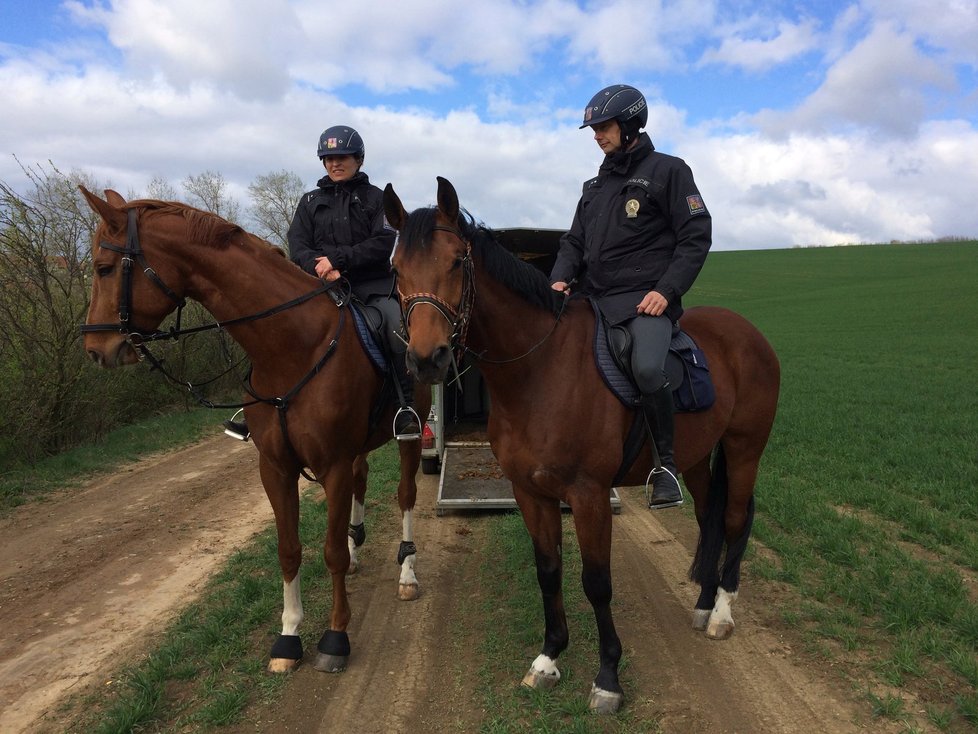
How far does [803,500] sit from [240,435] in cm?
599

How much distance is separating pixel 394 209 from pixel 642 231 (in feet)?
5.41

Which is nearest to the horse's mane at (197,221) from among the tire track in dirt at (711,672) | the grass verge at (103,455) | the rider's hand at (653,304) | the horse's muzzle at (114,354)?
the horse's muzzle at (114,354)

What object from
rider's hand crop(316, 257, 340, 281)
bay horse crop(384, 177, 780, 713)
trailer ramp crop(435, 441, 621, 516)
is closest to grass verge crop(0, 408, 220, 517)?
trailer ramp crop(435, 441, 621, 516)

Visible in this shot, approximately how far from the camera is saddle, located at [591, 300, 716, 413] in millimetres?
3525

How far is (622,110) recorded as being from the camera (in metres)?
3.69

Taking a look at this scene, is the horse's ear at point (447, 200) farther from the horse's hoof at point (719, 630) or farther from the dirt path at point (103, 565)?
the dirt path at point (103, 565)

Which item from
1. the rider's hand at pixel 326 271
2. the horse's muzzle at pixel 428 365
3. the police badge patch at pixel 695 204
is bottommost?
the horse's muzzle at pixel 428 365

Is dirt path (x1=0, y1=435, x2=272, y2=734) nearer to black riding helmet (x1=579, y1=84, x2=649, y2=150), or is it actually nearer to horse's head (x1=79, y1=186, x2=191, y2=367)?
horse's head (x1=79, y1=186, x2=191, y2=367)

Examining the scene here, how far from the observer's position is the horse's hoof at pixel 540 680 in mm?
3596

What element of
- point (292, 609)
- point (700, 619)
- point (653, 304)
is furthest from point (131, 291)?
point (700, 619)

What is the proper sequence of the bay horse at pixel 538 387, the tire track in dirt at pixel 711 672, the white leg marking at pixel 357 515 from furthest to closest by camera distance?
1. the white leg marking at pixel 357 515
2. the tire track in dirt at pixel 711 672
3. the bay horse at pixel 538 387

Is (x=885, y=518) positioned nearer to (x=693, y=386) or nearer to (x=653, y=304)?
(x=693, y=386)

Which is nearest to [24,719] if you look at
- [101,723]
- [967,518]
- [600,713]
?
[101,723]

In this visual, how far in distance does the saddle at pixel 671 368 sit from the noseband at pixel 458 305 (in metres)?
0.92
